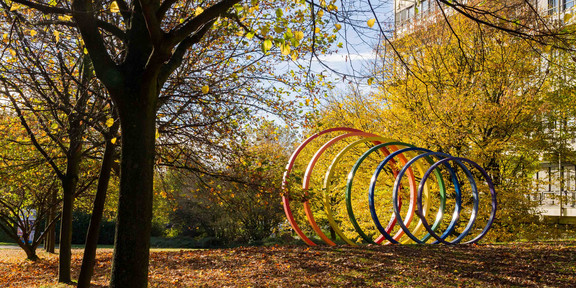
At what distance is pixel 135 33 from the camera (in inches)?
202

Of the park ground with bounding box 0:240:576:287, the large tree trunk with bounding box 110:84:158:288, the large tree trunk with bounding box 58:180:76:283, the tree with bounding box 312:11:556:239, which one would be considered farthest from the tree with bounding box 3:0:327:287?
the tree with bounding box 312:11:556:239

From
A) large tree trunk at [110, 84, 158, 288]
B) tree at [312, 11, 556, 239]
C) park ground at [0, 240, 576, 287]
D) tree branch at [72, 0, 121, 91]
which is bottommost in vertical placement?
park ground at [0, 240, 576, 287]

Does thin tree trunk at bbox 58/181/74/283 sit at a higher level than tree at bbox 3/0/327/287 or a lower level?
lower

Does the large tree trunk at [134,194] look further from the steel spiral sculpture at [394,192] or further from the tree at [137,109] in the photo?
the steel spiral sculpture at [394,192]

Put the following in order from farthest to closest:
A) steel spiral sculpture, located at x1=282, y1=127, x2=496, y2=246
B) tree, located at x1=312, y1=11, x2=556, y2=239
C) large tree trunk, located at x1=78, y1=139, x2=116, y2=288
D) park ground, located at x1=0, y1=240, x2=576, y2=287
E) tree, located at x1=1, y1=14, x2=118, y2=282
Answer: tree, located at x1=312, y1=11, x2=556, y2=239
steel spiral sculpture, located at x1=282, y1=127, x2=496, y2=246
tree, located at x1=1, y1=14, x2=118, y2=282
large tree trunk, located at x1=78, y1=139, x2=116, y2=288
park ground, located at x1=0, y1=240, x2=576, y2=287

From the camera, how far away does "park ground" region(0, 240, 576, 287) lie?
6953 millimetres

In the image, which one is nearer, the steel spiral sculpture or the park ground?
the park ground

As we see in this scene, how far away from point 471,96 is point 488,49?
2.63m

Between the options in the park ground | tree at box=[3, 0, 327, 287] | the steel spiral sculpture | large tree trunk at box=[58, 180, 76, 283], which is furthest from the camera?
the steel spiral sculpture

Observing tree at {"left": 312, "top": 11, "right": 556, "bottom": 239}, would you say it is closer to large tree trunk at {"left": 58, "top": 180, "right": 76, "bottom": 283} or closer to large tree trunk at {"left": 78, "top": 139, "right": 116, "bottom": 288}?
large tree trunk at {"left": 78, "top": 139, "right": 116, "bottom": 288}

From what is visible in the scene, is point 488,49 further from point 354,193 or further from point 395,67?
point 354,193

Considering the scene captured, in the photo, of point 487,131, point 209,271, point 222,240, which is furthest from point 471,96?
point 222,240

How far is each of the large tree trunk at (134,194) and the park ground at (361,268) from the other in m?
2.72

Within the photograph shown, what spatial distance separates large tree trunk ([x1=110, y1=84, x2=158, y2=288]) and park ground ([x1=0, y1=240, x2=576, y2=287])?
272cm
